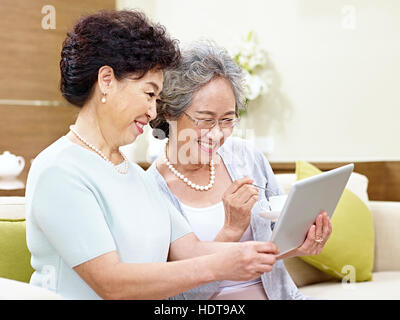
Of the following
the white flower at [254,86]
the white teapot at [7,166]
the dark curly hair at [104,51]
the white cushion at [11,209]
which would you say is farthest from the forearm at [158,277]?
the white flower at [254,86]

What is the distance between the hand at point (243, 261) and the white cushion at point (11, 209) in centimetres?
70

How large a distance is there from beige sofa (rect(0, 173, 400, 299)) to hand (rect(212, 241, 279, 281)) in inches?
27.9

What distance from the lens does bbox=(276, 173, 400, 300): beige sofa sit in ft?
6.44

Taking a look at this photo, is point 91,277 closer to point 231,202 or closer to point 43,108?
point 231,202

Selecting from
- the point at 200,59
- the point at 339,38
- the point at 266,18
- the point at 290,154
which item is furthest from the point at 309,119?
the point at 200,59

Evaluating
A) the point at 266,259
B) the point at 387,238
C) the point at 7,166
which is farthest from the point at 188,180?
the point at 7,166

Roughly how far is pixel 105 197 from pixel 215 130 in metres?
0.49

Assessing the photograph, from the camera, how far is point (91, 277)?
1071 millimetres

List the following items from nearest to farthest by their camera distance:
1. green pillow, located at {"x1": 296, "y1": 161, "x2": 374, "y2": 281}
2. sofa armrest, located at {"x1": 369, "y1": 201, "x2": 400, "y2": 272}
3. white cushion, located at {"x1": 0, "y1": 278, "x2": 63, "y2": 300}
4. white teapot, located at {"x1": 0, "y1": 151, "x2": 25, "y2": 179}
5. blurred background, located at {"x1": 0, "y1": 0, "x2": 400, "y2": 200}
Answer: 1. white cushion, located at {"x1": 0, "y1": 278, "x2": 63, "y2": 300}
2. green pillow, located at {"x1": 296, "y1": 161, "x2": 374, "y2": 281}
3. sofa armrest, located at {"x1": 369, "y1": 201, "x2": 400, "y2": 272}
4. white teapot, located at {"x1": 0, "y1": 151, "x2": 25, "y2": 179}
5. blurred background, located at {"x1": 0, "y1": 0, "x2": 400, "y2": 200}

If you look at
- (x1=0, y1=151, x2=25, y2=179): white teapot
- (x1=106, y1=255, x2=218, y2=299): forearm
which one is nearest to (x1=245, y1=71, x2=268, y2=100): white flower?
(x1=0, y1=151, x2=25, y2=179): white teapot

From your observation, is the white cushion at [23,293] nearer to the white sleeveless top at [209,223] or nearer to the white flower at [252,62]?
the white sleeveless top at [209,223]

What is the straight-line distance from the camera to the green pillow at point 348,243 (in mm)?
2100

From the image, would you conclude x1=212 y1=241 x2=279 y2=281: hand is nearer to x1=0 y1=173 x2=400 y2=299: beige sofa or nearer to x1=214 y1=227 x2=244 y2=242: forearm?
x1=214 y1=227 x2=244 y2=242: forearm

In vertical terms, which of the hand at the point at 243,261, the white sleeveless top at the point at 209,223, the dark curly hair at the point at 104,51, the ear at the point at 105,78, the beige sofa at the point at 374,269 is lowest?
the beige sofa at the point at 374,269
